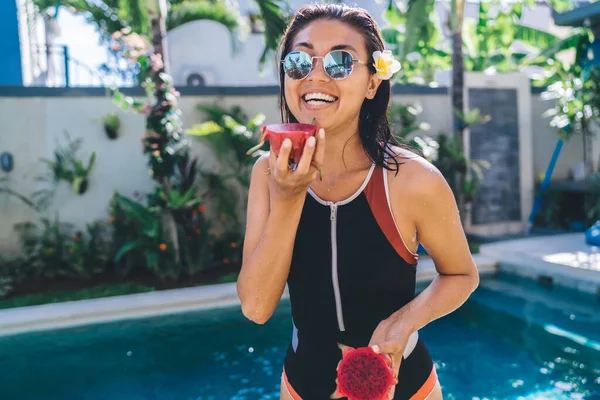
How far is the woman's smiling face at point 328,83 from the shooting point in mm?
1432

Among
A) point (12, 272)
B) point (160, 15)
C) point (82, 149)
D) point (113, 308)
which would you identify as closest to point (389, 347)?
point (113, 308)

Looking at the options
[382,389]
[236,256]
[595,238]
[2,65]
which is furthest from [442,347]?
[2,65]

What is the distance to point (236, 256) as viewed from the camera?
8.57 m

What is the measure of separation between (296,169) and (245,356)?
16.1 feet

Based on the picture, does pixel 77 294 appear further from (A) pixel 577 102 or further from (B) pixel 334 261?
(A) pixel 577 102

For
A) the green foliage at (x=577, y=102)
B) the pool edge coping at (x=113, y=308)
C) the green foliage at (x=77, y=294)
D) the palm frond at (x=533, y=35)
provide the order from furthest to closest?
the palm frond at (x=533, y=35), the green foliage at (x=577, y=102), the green foliage at (x=77, y=294), the pool edge coping at (x=113, y=308)

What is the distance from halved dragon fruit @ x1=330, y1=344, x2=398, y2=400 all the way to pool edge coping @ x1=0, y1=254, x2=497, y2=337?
18.4ft

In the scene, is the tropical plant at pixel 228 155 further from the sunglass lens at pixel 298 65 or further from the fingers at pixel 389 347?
the fingers at pixel 389 347

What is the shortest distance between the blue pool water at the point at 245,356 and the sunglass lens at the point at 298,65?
4189mm

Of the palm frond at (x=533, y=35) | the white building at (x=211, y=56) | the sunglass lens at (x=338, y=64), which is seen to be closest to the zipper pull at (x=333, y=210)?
the sunglass lens at (x=338, y=64)

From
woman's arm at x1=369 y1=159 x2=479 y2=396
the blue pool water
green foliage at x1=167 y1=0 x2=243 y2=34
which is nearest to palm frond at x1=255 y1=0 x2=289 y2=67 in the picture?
green foliage at x1=167 y1=0 x2=243 y2=34

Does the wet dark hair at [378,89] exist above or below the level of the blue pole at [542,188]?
above

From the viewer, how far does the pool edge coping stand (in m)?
6.19

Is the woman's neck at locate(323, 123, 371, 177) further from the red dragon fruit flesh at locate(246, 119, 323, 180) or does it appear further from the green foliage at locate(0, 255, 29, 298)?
the green foliage at locate(0, 255, 29, 298)
